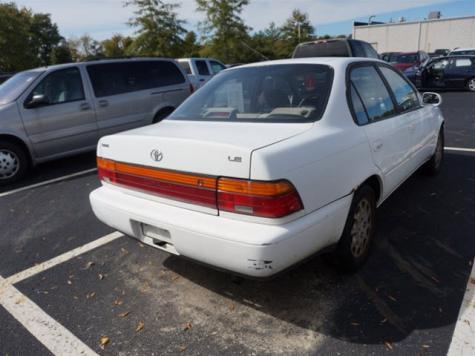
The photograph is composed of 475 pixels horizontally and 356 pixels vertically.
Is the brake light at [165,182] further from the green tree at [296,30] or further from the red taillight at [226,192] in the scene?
the green tree at [296,30]

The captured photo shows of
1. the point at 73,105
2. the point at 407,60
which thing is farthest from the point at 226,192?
the point at 407,60

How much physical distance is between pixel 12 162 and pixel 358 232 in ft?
17.6

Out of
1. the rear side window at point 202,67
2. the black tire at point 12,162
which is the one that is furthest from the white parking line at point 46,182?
the rear side window at point 202,67

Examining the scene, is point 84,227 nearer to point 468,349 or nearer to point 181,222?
point 181,222

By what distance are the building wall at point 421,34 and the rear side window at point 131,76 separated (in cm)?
4919

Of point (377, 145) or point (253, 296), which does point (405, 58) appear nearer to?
point (377, 145)

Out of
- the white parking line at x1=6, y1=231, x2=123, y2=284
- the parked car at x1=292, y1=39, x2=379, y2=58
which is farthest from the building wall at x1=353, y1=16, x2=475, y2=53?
the white parking line at x1=6, y1=231, x2=123, y2=284

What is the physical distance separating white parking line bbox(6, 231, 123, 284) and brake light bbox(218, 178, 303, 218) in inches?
78.9

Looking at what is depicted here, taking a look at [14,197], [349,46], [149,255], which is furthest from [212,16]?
[149,255]

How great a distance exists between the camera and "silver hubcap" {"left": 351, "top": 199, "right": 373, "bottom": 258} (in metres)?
2.95

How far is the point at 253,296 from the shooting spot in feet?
9.43

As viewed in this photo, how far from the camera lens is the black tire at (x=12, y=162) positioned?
596 cm

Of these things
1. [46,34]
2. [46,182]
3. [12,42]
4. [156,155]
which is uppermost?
[46,34]

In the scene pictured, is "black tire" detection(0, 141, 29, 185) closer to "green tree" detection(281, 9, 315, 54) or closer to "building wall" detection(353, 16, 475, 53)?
"green tree" detection(281, 9, 315, 54)
